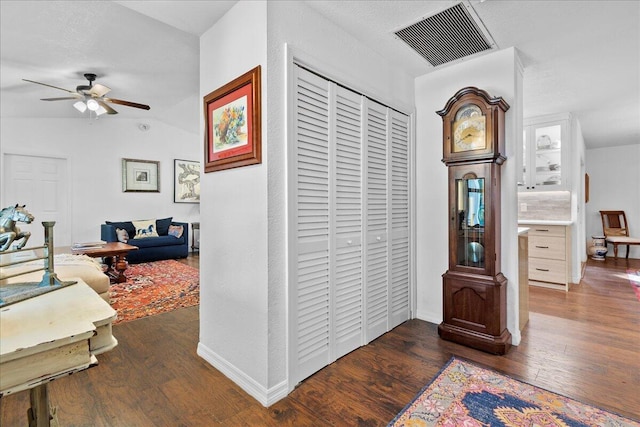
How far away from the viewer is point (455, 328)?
8.60 ft

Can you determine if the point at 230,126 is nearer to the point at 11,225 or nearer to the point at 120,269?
the point at 11,225

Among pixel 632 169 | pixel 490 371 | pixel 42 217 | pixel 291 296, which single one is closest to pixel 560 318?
pixel 490 371

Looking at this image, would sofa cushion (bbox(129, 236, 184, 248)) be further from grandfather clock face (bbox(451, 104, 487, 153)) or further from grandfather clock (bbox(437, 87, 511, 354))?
grandfather clock face (bbox(451, 104, 487, 153))

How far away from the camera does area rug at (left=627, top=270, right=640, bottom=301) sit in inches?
159

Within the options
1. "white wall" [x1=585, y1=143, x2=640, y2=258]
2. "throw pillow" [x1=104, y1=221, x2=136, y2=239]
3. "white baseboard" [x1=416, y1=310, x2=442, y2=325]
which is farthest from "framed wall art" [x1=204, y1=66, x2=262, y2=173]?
"white wall" [x1=585, y1=143, x2=640, y2=258]

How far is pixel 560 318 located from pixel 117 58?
5253 millimetres

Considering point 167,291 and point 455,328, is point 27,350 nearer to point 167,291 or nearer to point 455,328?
point 455,328

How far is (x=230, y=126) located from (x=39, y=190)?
18.0 ft

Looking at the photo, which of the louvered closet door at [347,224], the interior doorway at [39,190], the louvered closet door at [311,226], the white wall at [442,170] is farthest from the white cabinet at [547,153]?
the interior doorway at [39,190]

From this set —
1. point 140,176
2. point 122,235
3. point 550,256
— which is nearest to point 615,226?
point 550,256

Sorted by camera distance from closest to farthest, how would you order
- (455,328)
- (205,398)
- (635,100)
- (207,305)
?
(205,398) → (207,305) → (455,328) → (635,100)

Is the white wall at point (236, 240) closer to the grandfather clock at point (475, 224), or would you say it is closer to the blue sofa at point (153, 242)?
the grandfather clock at point (475, 224)

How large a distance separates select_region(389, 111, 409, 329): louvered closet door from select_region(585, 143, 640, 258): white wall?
644 centimetres

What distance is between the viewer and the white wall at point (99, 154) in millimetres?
→ 5344
